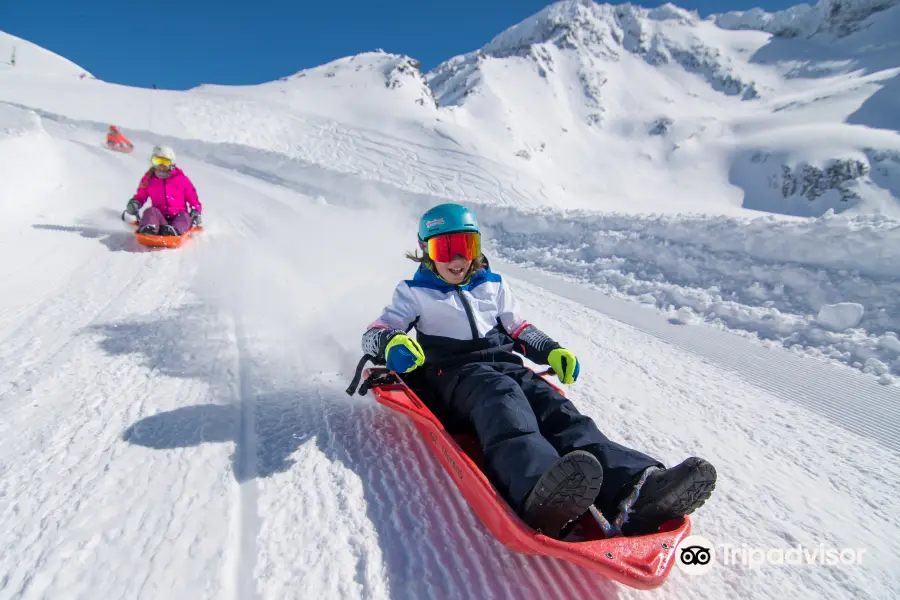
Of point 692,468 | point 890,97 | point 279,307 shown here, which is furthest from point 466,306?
point 890,97

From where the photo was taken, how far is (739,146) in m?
74.3

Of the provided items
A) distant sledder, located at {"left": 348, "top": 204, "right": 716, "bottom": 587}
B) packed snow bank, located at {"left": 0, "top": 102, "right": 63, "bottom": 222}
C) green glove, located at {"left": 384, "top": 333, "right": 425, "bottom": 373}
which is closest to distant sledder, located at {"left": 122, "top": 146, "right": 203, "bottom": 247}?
packed snow bank, located at {"left": 0, "top": 102, "right": 63, "bottom": 222}

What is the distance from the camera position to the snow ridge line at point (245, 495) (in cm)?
182

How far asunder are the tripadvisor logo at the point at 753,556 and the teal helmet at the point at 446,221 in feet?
6.73

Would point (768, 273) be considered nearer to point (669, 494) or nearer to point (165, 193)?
point (669, 494)

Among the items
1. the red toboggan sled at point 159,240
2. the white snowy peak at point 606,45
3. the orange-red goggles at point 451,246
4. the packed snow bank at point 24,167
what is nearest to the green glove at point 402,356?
the orange-red goggles at point 451,246

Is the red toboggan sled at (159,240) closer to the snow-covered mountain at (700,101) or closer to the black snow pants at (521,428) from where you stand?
the black snow pants at (521,428)

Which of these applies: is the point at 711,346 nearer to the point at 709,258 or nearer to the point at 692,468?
the point at 709,258

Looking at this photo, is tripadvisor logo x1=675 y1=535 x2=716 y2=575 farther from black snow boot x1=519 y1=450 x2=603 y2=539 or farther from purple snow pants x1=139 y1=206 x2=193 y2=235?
purple snow pants x1=139 y1=206 x2=193 y2=235

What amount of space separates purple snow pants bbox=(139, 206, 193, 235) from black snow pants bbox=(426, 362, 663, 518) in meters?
5.97

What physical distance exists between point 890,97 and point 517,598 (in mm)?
98391

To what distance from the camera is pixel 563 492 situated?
1769mm

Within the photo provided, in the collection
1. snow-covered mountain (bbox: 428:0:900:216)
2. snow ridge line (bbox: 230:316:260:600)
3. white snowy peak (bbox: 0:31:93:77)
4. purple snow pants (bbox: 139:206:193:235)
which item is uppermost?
snow-covered mountain (bbox: 428:0:900:216)

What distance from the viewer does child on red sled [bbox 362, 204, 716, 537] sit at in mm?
1829
